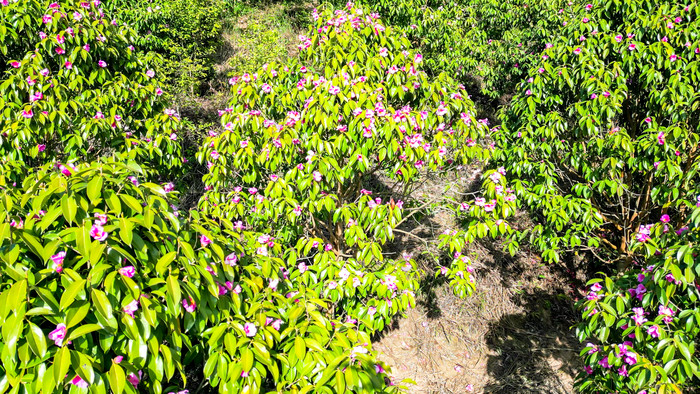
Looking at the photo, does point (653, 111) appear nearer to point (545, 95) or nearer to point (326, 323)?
point (545, 95)

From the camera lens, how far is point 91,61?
9.35 ft

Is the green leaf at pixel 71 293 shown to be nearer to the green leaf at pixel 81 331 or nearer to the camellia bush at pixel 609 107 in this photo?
the green leaf at pixel 81 331

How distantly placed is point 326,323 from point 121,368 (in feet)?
2.31

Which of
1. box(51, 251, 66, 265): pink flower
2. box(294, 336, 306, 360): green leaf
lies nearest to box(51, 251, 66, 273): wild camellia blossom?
box(51, 251, 66, 265): pink flower

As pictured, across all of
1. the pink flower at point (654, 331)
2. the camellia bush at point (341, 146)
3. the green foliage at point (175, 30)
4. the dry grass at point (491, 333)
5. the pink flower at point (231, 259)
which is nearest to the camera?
the pink flower at point (231, 259)

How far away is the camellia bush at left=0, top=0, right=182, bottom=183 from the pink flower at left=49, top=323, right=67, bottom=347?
5.40ft

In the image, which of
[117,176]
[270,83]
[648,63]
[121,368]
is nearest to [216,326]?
[121,368]

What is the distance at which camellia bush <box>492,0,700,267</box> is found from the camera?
9.89 feet

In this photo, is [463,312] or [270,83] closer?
[270,83]

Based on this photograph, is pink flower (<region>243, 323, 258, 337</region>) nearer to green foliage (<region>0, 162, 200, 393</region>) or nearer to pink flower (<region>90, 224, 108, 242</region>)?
green foliage (<region>0, 162, 200, 393</region>)

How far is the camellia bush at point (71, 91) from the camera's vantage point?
2.52m

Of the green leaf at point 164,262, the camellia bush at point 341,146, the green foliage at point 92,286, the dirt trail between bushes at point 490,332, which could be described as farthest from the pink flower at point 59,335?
the dirt trail between bushes at point 490,332

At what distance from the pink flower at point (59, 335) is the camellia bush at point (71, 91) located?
165 cm

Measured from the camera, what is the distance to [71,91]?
112 inches
